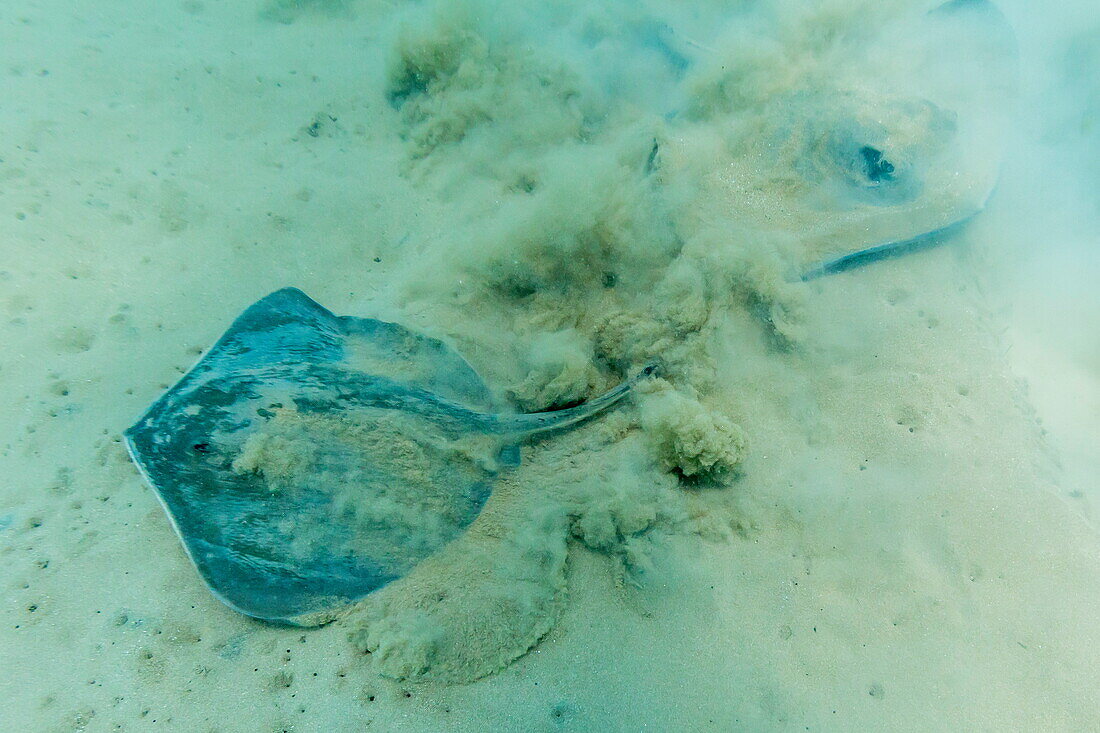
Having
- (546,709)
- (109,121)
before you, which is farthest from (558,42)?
(546,709)

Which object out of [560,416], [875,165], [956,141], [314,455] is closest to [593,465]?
[560,416]

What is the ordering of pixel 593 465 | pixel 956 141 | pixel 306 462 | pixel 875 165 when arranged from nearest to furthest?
pixel 306 462, pixel 593 465, pixel 875 165, pixel 956 141

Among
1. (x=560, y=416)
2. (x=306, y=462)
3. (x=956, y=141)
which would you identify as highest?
(x=956, y=141)

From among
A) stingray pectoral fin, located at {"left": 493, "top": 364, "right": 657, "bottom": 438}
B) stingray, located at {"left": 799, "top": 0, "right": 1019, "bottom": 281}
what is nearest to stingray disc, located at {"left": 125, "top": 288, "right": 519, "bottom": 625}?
stingray pectoral fin, located at {"left": 493, "top": 364, "right": 657, "bottom": 438}

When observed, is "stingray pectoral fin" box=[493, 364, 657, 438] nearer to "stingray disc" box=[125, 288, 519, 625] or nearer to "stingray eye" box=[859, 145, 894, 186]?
→ "stingray disc" box=[125, 288, 519, 625]

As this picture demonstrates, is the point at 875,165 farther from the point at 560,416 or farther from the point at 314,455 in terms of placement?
the point at 314,455

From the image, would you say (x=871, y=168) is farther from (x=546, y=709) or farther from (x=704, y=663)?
(x=546, y=709)

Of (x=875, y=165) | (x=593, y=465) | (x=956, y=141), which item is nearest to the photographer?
(x=593, y=465)
